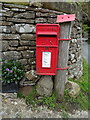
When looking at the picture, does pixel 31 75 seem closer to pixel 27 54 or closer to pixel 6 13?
pixel 27 54

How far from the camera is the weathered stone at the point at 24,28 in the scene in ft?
8.39

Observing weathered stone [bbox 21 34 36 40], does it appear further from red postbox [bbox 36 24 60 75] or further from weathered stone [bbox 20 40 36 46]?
red postbox [bbox 36 24 60 75]

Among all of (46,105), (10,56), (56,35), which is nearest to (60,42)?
(56,35)

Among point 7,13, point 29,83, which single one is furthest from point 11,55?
point 7,13

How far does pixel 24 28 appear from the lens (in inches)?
102

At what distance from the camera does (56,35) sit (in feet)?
7.34

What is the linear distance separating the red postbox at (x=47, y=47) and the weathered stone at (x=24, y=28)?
1.41ft

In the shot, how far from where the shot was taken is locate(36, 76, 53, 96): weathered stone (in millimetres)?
2500

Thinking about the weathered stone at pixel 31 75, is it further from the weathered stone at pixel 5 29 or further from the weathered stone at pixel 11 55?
the weathered stone at pixel 5 29

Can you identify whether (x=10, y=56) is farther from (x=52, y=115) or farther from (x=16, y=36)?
(x=52, y=115)

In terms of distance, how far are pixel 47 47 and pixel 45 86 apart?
81cm

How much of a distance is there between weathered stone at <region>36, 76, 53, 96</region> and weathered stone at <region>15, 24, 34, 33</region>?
3.47 ft

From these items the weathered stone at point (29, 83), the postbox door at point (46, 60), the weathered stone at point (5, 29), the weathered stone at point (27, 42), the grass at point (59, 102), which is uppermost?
the weathered stone at point (5, 29)

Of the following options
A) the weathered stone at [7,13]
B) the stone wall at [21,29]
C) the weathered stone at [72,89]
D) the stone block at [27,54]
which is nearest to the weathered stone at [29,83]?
the stone wall at [21,29]
